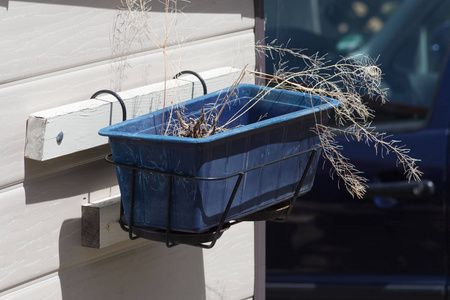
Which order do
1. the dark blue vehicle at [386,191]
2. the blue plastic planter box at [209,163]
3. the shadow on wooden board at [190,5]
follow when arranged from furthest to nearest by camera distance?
1. the dark blue vehicle at [386,191]
2. the shadow on wooden board at [190,5]
3. the blue plastic planter box at [209,163]

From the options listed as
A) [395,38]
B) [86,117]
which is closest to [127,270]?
[86,117]

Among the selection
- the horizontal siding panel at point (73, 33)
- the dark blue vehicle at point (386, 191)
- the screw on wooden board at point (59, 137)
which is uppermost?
the horizontal siding panel at point (73, 33)

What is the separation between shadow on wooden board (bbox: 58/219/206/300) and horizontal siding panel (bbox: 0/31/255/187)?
162 millimetres

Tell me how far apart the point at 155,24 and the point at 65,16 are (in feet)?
0.72

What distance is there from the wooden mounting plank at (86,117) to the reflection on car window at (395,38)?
1636mm

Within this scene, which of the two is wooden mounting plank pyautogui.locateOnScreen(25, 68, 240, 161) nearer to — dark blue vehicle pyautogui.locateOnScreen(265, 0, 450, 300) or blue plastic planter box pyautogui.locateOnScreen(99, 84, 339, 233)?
blue plastic planter box pyautogui.locateOnScreen(99, 84, 339, 233)

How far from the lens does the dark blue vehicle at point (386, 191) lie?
3.01 meters

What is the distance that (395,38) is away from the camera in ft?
10.3

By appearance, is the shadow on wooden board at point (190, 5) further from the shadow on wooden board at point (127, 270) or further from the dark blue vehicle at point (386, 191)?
the dark blue vehicle at point (386, 191)

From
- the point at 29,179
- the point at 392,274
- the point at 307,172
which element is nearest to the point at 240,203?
the point at 307,172

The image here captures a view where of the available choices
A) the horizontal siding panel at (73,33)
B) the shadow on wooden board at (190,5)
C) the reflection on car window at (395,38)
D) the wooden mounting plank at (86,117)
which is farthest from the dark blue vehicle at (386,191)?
the wooden mounting plank at (86,117)

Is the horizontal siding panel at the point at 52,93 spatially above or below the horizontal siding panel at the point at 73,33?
below

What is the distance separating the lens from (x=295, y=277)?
Result: 3270 mm

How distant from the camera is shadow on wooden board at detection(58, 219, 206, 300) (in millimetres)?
1471
